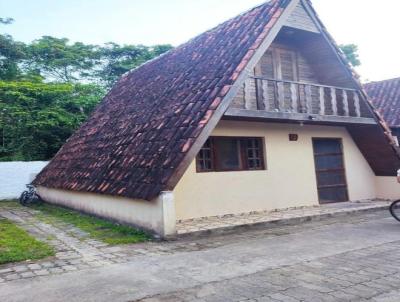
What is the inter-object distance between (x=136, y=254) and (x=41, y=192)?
983 cm

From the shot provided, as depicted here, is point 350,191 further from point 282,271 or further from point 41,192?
point 41,192

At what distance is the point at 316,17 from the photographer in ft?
34.4

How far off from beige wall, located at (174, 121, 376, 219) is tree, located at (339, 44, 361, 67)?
16.3 meters

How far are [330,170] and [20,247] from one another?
9.57 metres

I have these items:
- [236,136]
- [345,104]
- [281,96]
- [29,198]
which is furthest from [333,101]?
[29,198]

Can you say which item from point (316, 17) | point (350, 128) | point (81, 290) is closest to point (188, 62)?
point (316, 17)

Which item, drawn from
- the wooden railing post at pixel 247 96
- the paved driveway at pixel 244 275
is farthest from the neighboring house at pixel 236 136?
the paved driveway at pixel 244 275

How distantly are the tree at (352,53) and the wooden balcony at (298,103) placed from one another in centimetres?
1719

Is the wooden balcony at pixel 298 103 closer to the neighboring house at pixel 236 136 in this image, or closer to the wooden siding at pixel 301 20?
the neighboring house at pixel 236 136

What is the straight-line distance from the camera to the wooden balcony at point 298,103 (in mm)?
9359

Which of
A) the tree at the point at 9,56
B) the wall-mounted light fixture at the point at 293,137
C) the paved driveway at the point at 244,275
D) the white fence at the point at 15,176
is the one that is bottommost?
the paved driveway at the point at 244,275

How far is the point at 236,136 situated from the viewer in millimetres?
10562

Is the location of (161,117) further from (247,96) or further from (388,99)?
(388,99)

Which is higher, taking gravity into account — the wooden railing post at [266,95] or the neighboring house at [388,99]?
the neighboring house at [388,99]
